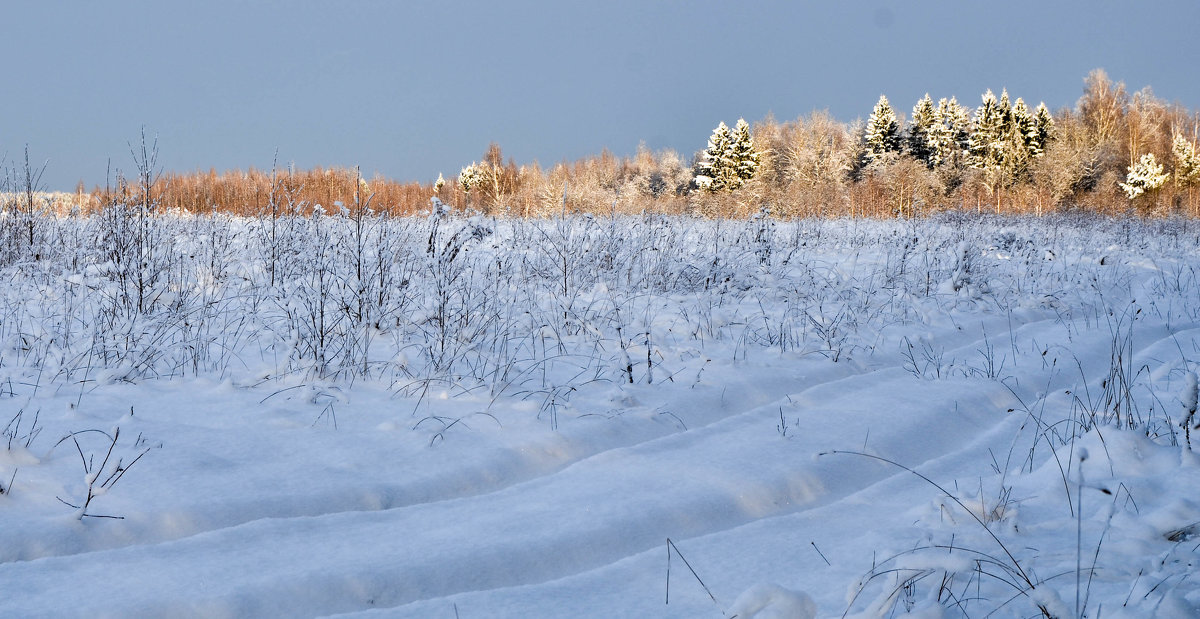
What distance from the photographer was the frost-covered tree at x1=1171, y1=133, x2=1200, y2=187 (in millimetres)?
35781

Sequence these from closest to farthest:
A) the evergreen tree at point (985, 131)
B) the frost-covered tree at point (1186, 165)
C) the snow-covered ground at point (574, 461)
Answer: the snow-covered ground at point (574, 461)
the frost-covered tree at point (1186, 165)
the evergreen tree at point (985, 131)

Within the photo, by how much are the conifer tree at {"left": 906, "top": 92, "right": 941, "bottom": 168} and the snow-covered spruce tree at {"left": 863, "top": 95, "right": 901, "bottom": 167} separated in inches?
50.0

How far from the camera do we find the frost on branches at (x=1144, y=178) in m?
31.2

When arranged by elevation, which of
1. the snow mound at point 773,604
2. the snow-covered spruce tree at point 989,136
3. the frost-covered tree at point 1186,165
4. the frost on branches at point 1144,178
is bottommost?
the snow mound at point 773,604

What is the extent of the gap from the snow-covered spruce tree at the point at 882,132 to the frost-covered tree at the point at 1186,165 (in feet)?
47.7

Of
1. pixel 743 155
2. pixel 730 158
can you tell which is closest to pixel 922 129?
pixel 743 155

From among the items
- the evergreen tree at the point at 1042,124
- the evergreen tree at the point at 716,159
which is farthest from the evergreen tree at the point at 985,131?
the evergreen tree at the point at 716,159

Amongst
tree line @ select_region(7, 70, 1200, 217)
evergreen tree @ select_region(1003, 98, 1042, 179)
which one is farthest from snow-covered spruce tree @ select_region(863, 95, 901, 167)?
evergreen tree @ select_region(1003, 98, 1042, 179)

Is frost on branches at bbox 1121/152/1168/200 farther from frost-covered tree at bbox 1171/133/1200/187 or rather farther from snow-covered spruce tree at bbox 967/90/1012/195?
snow-covered spruce tree at bbox 967/90/1012/195

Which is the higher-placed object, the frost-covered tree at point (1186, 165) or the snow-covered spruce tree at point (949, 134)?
the snow-covered spruce tree at point (949, 134)

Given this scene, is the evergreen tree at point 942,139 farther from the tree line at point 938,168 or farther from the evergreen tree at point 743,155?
the evergreen tree at point 743,155

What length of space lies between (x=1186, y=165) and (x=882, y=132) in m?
15.9

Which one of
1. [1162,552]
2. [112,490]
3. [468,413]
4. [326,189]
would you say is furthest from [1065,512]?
[326,189]

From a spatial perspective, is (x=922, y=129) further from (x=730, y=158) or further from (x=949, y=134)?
Answer: (x=730, y=158)
